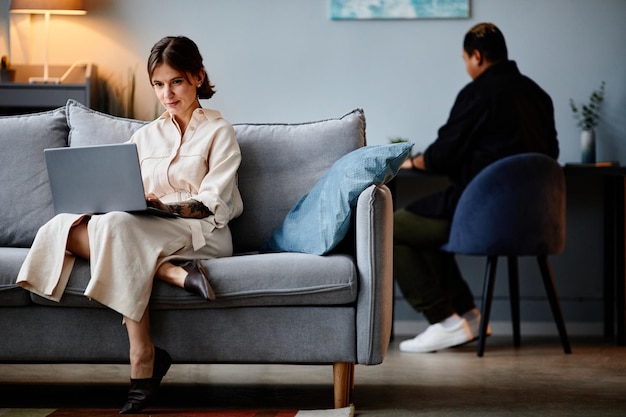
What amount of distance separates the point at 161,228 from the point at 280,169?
0.56m

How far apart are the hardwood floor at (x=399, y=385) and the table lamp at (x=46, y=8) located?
1481 millimetres

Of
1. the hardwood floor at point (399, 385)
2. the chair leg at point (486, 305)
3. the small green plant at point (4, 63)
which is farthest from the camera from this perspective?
the small green plant at point (4, 63)

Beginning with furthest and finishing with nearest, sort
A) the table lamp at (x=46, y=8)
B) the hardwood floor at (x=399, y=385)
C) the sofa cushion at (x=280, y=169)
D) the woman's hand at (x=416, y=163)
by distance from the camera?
the table lamp at (x=46, y=8) → the woman's hand at (x=416, y=163) → the sofa cushion at (x=280, y=169) → the hardwood floor at (x=399, y=385)

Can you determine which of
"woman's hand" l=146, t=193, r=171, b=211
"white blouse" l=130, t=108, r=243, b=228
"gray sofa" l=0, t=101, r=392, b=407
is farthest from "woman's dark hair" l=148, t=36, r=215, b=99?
"gray sofa" l=0, t=101, r=392, b=407

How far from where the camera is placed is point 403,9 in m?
4.49

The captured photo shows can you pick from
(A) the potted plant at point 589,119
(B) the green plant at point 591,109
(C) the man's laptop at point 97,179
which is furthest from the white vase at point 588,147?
(C) the man's laptop at point 97,179

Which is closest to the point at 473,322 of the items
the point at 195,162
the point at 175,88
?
the point at 195,162

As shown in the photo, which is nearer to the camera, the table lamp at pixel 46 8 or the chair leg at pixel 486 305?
the chair leg at pixel 486 305

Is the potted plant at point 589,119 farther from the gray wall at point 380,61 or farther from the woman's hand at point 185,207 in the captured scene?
the woman's hand at point 185,207

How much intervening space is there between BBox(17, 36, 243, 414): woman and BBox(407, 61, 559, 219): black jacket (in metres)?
1.22

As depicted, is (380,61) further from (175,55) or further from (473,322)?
(175,55)

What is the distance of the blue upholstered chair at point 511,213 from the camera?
3.69 m

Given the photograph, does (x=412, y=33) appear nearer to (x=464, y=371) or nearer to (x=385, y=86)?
(x=385, y=86)

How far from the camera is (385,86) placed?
4.54m
